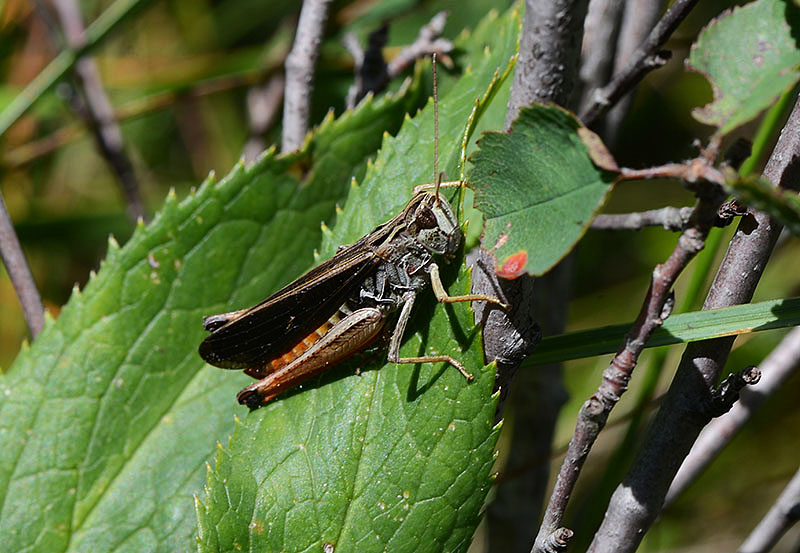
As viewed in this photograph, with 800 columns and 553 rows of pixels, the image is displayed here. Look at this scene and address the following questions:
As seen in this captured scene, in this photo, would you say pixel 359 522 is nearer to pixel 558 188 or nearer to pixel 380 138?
pixel 558 188

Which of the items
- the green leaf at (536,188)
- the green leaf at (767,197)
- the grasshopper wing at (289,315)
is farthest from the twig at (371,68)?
the green leaf at (767,197)

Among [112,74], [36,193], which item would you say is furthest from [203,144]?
[36,193]

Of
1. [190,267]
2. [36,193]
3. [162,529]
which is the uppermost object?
[36,193]

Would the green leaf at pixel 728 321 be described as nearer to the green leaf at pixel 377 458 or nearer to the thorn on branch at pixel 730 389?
the thorn on branch at pixel 730 389

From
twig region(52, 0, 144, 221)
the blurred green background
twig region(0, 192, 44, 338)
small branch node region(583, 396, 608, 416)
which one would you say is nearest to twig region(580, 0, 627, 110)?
the blurred green background

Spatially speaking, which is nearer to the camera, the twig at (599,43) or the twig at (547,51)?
the twig at (547,51)

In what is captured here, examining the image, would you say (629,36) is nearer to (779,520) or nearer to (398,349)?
(398,349)
